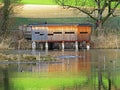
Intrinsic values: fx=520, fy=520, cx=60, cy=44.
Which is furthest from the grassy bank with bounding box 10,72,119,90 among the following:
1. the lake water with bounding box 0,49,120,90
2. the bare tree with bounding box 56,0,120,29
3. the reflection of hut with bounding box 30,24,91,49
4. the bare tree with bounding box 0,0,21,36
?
the bare tree with bounding box 56,0,120,29

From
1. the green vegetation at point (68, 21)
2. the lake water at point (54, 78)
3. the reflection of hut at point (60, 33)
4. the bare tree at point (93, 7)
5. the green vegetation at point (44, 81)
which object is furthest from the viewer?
the green vegetation at point (68, 21)

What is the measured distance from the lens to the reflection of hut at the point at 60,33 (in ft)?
227

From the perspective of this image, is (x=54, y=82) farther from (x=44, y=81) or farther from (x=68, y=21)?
(x=68, y=21)

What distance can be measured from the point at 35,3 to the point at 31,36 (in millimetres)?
36628

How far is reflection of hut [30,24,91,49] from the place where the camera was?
69188mm

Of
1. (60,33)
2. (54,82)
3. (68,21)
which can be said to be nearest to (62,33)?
(60,33)

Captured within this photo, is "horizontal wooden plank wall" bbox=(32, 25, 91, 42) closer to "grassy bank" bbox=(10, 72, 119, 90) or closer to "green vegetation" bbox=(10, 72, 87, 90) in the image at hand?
"grassy bank" bbox=(10, 72, 119, 90)

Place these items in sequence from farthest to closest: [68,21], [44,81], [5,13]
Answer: [68,21], [5,13], [44,81]

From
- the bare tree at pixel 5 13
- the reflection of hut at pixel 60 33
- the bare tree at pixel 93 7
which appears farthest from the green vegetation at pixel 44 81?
the bare tree at pixel 93 7

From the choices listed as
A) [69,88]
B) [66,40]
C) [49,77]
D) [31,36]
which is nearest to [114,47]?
[66,40]

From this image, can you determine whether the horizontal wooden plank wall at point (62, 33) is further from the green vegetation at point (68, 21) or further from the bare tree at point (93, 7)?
the green vegetation at point (68, 21)

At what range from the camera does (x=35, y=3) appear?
105750 millimetres

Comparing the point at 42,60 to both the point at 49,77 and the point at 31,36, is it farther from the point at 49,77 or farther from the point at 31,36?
the point at 31,36

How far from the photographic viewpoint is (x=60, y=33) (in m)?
69.6
